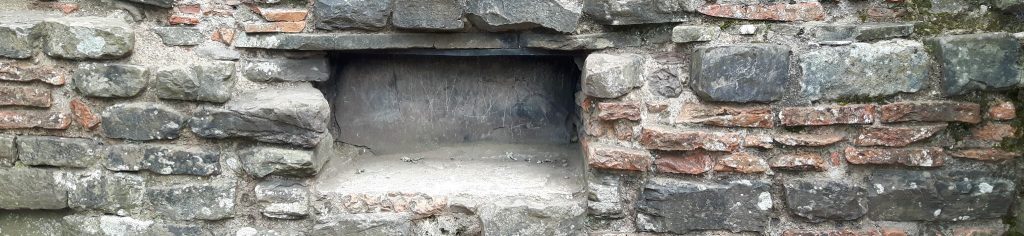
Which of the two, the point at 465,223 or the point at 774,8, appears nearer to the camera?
the point at 774,8

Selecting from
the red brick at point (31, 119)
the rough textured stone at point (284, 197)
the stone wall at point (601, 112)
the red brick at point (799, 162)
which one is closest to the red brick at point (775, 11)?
the stone wall at point (601, 112)

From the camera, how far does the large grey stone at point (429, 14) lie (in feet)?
6.85

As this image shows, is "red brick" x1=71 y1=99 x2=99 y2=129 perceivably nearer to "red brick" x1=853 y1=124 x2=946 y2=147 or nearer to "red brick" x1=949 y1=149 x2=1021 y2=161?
"red brick" x1=853 y1=124 x2=946 y2=147

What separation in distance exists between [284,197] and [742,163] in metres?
1.41

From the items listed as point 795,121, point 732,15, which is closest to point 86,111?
point 732,15

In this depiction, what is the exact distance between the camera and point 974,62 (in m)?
1.98

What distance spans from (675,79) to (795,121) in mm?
366

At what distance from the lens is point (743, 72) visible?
2.03 m

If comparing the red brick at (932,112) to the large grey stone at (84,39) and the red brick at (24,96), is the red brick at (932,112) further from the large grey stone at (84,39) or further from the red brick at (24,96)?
the red brick at (24,96)

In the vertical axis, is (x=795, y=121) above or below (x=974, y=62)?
below

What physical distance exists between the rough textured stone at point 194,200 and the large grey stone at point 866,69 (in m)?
1.79

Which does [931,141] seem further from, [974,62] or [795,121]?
[795,121]

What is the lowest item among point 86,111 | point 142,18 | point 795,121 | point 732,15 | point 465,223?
point 465,223

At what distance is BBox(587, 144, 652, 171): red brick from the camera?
2.11m
